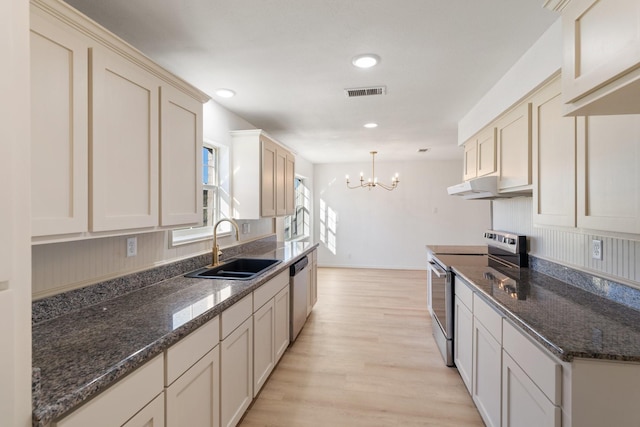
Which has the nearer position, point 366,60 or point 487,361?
point 487,361

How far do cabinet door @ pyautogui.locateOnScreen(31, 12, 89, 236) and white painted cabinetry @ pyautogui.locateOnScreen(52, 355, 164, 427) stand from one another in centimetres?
61

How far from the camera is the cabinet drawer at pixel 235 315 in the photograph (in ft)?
5.42

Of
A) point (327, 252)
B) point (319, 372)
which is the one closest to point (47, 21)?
point (319, 372)

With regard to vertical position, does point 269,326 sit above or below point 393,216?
below

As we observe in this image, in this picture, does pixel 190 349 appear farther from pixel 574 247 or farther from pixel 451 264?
pixel 574 247

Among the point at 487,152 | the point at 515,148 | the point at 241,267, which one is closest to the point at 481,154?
the point at 487,152

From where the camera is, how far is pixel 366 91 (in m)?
2.72

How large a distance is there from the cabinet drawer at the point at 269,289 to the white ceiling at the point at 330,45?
1.66 metres

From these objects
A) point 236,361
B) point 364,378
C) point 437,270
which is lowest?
point 364,378

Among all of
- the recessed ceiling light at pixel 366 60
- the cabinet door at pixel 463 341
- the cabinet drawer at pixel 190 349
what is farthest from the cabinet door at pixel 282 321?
the recessed ceiling light at pixel 366 60

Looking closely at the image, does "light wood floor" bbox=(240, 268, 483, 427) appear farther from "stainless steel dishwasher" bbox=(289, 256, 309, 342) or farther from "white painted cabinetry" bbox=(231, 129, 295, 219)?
"white painted cabinetry" bbox=(231, 129, 295, 219)

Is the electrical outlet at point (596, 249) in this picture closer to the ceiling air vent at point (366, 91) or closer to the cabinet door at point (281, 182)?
the ceiling air vent at point (366, 91)

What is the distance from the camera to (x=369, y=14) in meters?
1.64

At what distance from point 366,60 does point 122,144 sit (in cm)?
165
